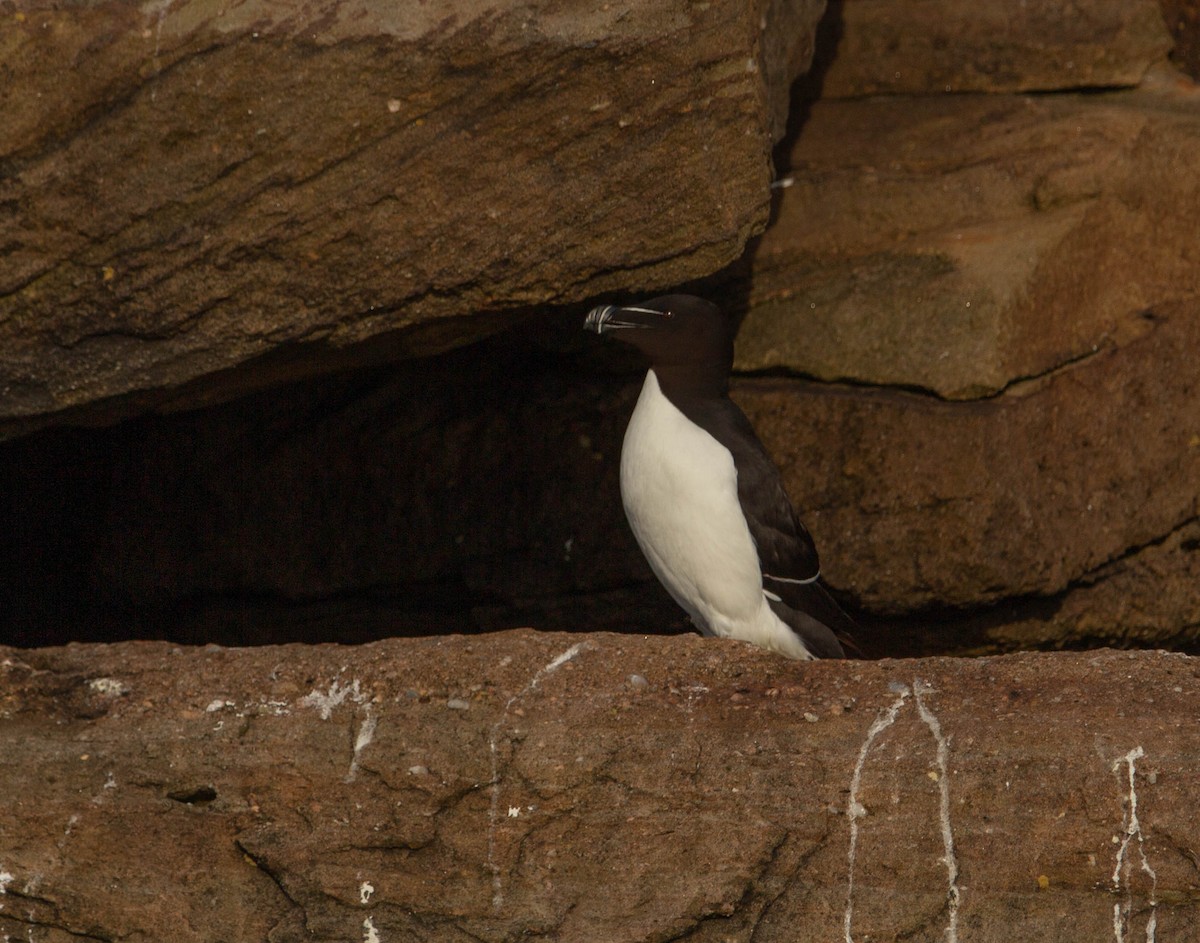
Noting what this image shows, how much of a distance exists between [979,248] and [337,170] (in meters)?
2.42

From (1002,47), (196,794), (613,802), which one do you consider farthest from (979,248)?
(196,794)

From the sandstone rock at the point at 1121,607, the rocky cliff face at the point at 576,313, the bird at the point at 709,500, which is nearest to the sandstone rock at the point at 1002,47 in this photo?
the rocky cliff face at the point at 576,313

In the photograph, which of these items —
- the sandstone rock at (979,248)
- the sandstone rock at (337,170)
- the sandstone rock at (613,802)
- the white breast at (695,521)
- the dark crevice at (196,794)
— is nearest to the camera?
the sandstone rock at (613,802)

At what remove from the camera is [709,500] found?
16.6 feet

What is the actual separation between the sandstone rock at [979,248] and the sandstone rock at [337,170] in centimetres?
100

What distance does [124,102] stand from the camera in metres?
4.60

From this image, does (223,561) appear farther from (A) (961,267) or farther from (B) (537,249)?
(A) (961,267)

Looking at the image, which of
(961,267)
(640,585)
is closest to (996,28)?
(961,267)

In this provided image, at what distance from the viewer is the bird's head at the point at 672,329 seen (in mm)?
5133

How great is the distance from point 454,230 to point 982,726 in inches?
82.4

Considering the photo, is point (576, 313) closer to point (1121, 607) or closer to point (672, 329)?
point (672, 329)

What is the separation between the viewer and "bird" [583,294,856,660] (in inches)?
200

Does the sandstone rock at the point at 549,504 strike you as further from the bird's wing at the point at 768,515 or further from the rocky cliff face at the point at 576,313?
the bird's wing at the point at 768,515

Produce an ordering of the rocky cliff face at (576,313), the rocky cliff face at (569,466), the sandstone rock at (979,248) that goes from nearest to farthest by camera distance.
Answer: the rocky cliff face at (569,466), the rocky cliff face at (576,313), the sandstone rock at (979,248)
